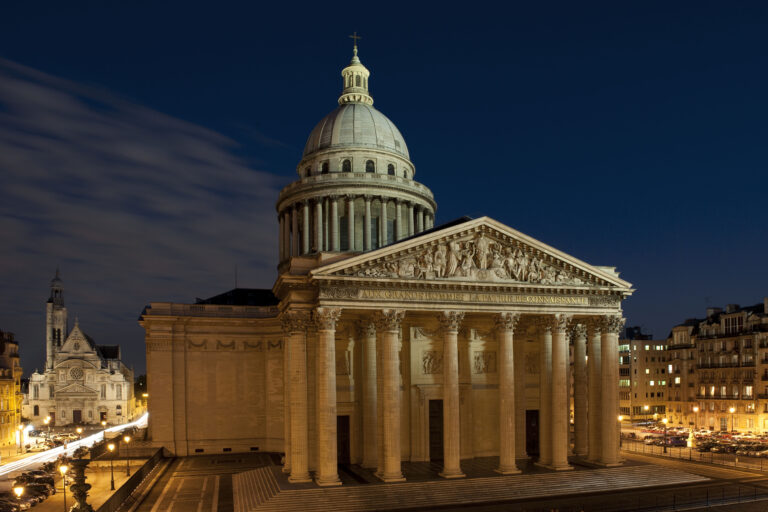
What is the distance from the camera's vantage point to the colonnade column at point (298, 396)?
40.4m

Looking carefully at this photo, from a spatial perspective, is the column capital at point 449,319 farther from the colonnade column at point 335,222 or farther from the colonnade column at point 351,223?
the colonnade column at point 335,222

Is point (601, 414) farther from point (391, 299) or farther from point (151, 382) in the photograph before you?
point (151, 382)

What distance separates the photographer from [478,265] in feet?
144

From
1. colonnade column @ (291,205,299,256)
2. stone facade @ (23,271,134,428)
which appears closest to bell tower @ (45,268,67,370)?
stone facade @ (23,271,134,428)

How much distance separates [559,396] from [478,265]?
35.8 ft

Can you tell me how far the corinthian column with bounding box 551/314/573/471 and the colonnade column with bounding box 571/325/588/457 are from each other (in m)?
4.16

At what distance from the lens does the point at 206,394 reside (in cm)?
6069

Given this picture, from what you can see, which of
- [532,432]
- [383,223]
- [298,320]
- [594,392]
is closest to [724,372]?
[532,432]

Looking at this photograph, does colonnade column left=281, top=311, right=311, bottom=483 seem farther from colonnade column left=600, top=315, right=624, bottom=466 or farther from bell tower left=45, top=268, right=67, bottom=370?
bell tower left=45, top=268, right=67, bottom=370

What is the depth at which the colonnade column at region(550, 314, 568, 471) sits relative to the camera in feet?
147

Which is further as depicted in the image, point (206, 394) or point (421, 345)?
point (206, 394)

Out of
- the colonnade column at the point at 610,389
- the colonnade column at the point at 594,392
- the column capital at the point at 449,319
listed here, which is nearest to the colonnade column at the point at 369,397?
the column capital at the point at 449,319

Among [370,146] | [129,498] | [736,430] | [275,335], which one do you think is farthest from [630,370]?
[129,498]

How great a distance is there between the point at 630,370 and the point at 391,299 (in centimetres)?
8040
